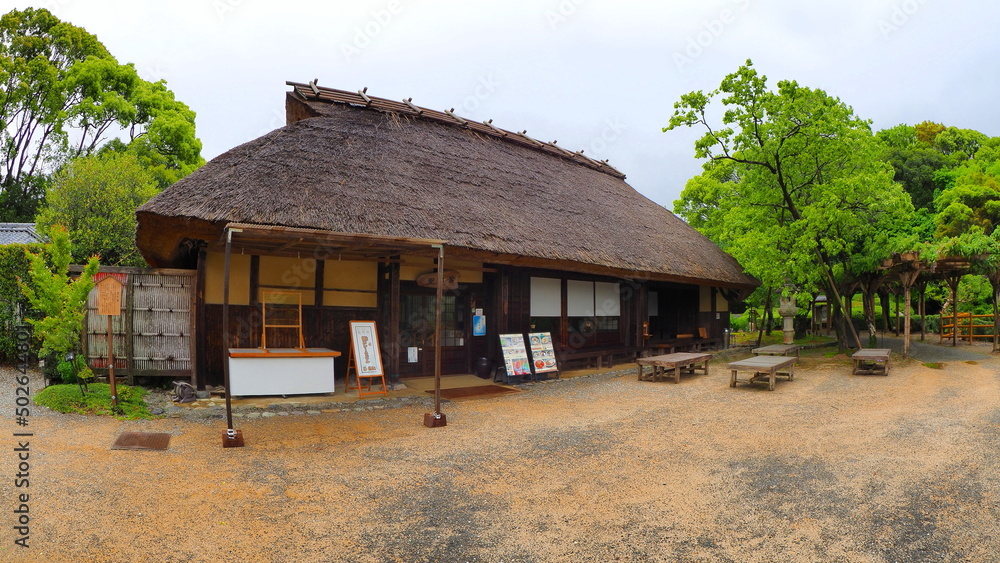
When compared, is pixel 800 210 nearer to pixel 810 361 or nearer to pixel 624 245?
pixel 810 361

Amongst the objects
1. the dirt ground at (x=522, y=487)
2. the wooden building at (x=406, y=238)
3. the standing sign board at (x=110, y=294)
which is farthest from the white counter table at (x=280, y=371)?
the standing sign board at (x=110, y=294)

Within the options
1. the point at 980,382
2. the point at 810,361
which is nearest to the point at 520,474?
the point at 980,382

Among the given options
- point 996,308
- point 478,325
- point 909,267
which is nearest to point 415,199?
point 478,325

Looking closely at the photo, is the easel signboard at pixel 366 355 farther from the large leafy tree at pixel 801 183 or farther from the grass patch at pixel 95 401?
the large leafy tree at pixel 801 183

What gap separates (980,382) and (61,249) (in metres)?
14.3

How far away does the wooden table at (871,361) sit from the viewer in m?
10.0

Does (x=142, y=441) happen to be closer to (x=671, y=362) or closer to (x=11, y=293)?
(x=11, y=293)

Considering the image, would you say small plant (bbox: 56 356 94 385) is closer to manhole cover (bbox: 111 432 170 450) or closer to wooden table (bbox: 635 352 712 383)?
manhole cover (bbox: 111 432 170 450)

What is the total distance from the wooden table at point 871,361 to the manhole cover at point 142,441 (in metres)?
11.3

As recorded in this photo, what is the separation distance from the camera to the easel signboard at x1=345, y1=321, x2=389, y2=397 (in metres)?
7.71

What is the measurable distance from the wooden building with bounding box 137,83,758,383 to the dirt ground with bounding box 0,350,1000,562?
218 cm

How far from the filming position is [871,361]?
33.8ft

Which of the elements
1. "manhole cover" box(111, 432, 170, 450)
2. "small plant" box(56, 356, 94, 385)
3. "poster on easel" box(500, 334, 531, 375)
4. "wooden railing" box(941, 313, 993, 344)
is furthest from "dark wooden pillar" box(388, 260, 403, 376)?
"wooden railing" box(941, 313, 993, 344)

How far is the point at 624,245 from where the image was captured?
1127 centimetres
